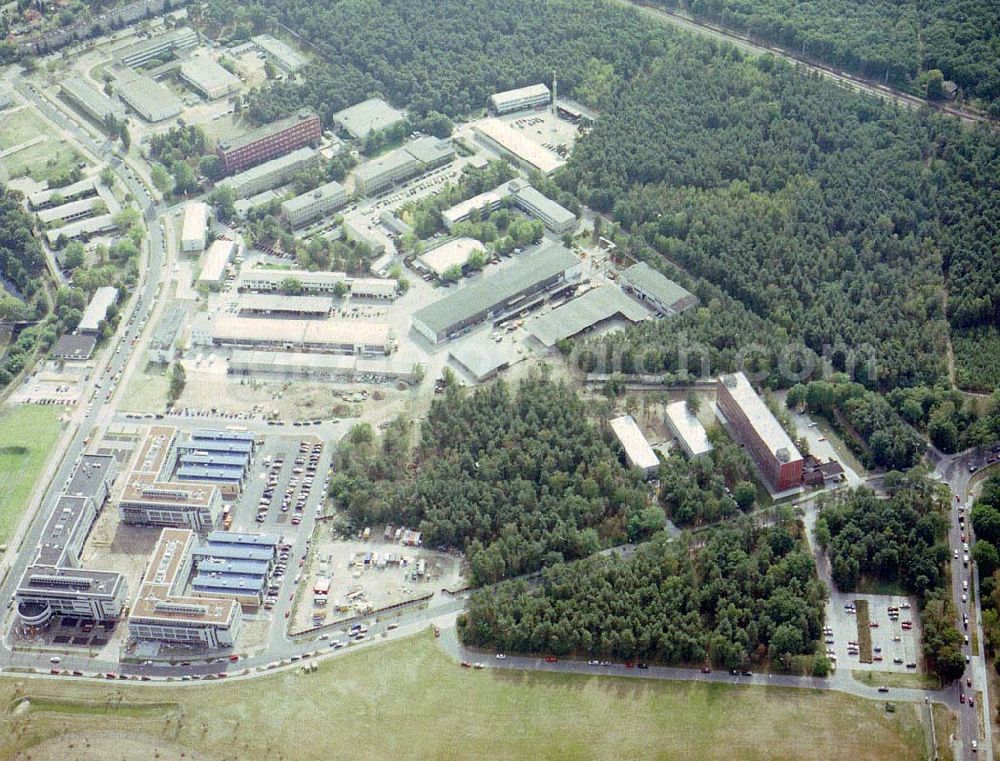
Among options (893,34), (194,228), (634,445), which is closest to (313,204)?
(194,228)

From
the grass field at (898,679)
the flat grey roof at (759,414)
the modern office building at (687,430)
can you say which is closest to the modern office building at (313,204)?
the modern office building at (687,430)

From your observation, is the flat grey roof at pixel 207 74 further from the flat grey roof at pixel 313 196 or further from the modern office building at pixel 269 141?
the flat grey roof at pixel 313 196

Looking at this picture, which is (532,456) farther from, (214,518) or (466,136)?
(466,136)

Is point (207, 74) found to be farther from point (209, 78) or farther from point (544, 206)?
point (544, 206)

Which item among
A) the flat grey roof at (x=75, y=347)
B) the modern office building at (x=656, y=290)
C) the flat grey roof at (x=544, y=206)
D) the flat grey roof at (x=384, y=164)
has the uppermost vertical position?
the flat grey roof at (x=384, y=164)

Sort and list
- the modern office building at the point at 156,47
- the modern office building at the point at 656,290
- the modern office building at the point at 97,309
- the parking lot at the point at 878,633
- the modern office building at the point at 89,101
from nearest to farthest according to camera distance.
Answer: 1. the parking lot at the point at 878,633
2. the modern office building at the point at 656,290
3. the modern office building at the point at 97,309
4. the modern office building at the point at 89,101
5. the modern office building at the point at 156,47

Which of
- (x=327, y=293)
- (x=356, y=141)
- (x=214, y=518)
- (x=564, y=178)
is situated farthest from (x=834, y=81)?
(x=214, y=518)

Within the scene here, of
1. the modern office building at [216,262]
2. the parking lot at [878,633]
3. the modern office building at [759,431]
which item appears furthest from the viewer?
the modern office building at [216,262]
